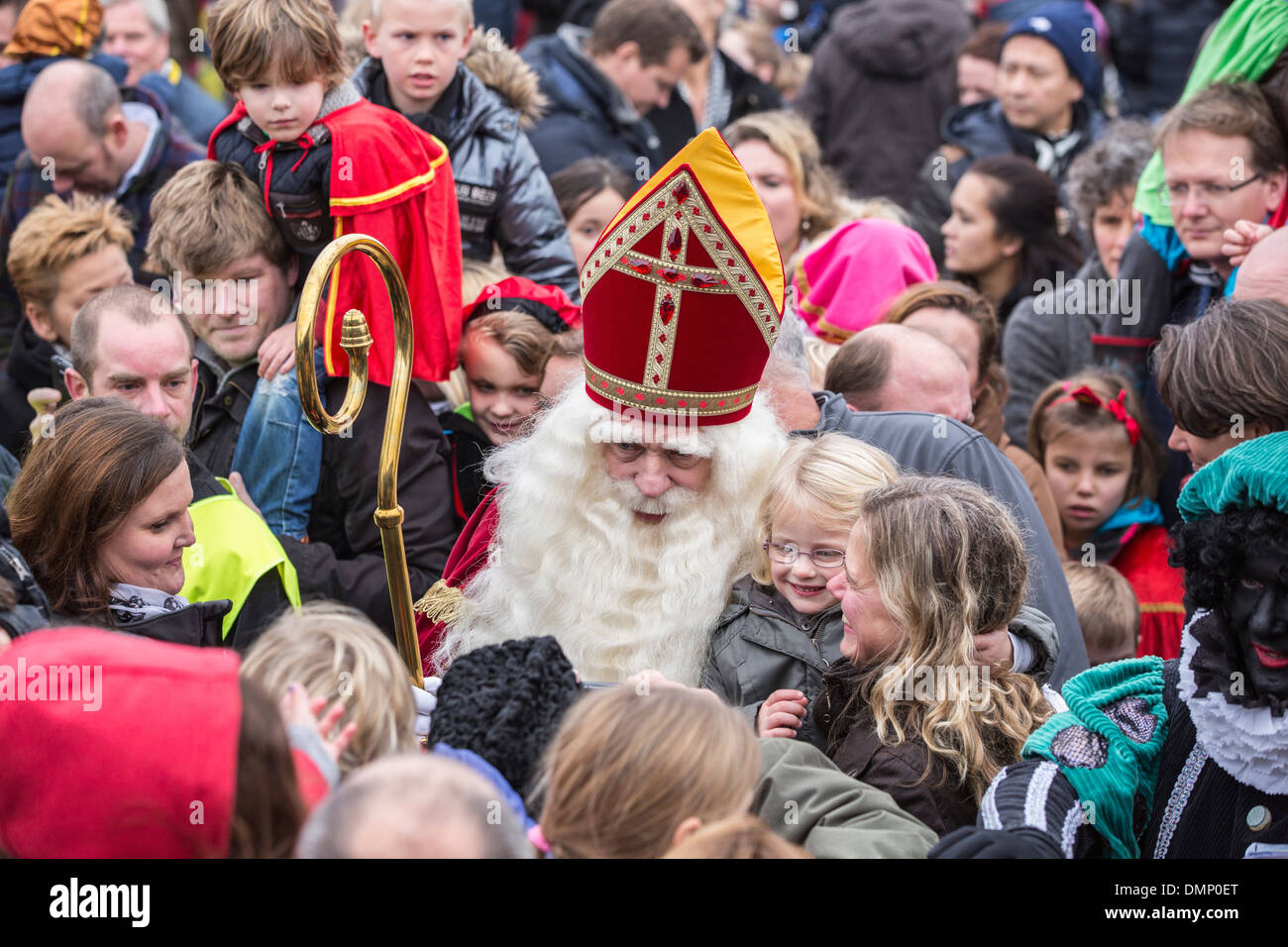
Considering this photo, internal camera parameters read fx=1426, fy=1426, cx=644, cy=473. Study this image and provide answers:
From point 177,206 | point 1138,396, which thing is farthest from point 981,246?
point 177,206

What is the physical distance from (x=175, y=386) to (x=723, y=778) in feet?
7.92

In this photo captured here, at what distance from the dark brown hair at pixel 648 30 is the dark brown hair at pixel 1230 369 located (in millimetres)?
3809

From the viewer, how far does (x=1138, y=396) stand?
5301mm

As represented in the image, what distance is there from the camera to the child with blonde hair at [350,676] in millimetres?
2404

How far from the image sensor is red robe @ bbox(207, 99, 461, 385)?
411 centimetres

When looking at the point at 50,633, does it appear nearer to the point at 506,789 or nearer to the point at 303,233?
the point at 506,789

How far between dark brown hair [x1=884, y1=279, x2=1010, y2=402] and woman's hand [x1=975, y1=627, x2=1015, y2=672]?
212 centimetres

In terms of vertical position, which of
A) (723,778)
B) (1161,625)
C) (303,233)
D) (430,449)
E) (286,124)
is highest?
(286,124)

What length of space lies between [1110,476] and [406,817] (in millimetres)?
3893

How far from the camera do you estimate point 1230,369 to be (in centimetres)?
337

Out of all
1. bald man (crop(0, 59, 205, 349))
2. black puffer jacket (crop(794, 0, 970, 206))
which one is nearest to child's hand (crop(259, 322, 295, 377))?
bald man (crop(0, 59, 205, 349))
